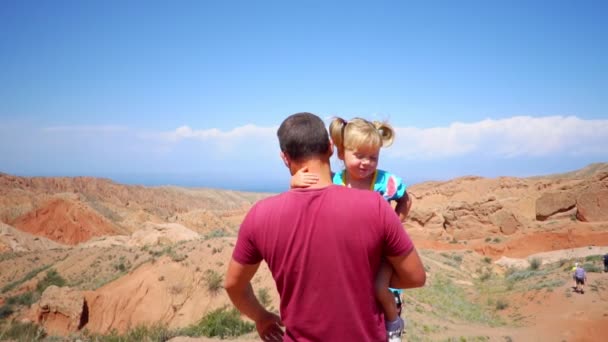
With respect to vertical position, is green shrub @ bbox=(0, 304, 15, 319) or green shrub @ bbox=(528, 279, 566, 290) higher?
green shrub @ bbox=(528, 279, 566, 290)

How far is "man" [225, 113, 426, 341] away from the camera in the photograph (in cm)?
200

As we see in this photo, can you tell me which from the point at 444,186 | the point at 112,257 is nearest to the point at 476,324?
the point at 112,257

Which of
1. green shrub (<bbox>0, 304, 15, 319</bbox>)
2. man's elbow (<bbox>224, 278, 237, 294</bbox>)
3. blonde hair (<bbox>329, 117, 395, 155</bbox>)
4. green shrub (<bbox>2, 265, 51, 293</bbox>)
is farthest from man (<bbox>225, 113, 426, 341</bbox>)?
green shrub (<bbox>2, 265, 51, 293</bbox>)

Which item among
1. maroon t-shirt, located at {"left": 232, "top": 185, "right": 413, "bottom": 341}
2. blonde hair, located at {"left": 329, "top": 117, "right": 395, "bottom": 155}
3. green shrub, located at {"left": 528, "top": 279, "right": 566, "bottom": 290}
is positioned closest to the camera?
maroon t-shirt, located at {"left": 232, "top": 185, "right": 413, "bottom": 341}

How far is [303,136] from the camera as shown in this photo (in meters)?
2.19

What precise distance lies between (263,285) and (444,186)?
39299 millimetres

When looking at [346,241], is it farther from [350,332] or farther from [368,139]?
[368,139]

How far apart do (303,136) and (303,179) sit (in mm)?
217

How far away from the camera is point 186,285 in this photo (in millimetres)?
13906

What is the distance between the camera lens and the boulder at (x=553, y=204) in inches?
1134

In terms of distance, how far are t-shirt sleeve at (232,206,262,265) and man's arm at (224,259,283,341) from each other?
38mm

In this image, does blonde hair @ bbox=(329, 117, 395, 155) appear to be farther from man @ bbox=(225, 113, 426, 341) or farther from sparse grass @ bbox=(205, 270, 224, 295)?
sparse grass @ bbox=(205, 270, 224, 295)

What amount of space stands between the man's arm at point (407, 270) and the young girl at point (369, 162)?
4.2 inches

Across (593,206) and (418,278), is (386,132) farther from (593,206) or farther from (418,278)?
(593,206)
